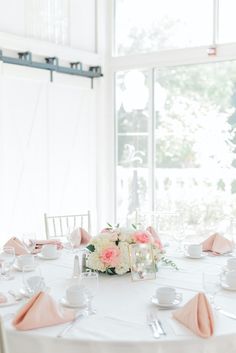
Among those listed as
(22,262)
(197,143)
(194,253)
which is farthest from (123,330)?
Result: (197,143)

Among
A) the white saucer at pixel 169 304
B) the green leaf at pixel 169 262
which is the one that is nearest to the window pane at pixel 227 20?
the green leaf at pixel 169 262

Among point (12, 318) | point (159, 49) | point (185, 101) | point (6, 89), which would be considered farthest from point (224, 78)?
point (12, 318)

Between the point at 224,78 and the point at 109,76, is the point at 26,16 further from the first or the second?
the point at 224,78

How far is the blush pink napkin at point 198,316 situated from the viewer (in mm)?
1830

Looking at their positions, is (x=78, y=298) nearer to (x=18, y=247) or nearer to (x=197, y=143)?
(x=18, y=247)

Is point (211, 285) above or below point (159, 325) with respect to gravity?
above

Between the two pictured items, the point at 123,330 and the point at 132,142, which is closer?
the point at 123,330

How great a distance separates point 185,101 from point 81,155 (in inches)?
49.8

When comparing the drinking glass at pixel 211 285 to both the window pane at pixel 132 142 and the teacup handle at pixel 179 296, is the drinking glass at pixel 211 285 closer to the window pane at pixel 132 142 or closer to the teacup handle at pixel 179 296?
the teacup handle at pixel 179 296

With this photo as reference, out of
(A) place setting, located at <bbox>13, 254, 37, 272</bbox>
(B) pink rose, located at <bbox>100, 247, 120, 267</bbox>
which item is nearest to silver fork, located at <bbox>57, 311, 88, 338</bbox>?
(B) pink rose, located at <bbox>100, 247, 120, 267</bbox>

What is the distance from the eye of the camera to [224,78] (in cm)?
506

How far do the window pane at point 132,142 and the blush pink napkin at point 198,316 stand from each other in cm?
367

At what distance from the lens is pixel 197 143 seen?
527 cm

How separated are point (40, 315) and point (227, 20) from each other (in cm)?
396
